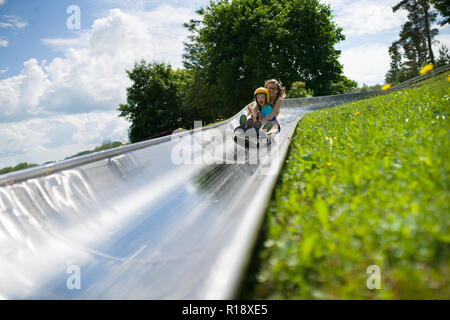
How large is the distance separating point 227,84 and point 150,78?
61.7ft

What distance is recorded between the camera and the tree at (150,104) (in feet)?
120

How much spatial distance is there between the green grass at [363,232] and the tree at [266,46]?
21116mm

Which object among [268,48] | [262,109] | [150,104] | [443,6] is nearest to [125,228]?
[262,109]

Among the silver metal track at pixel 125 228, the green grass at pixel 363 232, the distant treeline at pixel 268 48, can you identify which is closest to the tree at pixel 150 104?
the distant treeline at pixel 268 48

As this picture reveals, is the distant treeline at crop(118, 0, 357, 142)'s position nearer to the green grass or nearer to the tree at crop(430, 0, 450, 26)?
the tree at crop(430, 0, 450, 26)

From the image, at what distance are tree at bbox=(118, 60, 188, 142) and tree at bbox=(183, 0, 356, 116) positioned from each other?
12854 mm

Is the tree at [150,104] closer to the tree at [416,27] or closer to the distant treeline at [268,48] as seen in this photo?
the distant treeline at [268,48]

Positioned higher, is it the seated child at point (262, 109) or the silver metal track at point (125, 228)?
the seated child at point (262, 109)

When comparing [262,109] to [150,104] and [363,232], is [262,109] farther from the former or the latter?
[150,104]

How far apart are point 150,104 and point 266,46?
2019cm

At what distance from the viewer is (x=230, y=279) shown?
→ 1205 millimetres

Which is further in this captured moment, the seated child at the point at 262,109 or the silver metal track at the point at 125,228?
the seated child at the point at 262,109

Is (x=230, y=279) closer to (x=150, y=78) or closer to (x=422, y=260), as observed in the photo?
(x=422, y=260)

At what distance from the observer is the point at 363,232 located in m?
1.36
